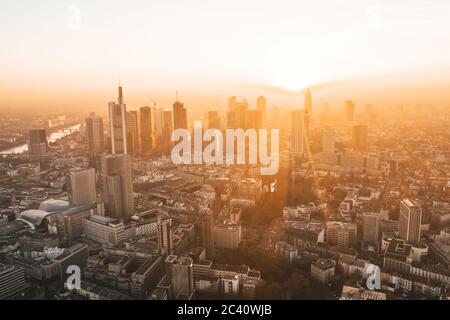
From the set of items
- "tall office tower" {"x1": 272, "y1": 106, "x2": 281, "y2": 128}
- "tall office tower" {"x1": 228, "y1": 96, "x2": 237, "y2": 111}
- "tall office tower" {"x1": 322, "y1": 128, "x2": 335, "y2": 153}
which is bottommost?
"tall office tower" {"x1": 322, "y1": 128, "x2": 335, "y2": 153}

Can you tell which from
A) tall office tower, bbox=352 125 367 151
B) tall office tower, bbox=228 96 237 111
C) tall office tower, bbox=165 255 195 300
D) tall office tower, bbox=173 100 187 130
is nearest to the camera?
tall office tower, bbox=165 255 195 300

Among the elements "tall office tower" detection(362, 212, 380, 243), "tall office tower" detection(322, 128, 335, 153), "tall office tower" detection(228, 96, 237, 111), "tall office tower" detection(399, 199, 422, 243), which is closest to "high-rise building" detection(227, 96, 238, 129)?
"tall office tower" detection(228, 96, 237, 111)

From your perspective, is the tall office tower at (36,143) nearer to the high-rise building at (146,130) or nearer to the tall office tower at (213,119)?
the high-rise building at (146,130)

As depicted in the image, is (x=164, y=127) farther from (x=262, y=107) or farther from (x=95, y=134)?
(x=262, y=107)

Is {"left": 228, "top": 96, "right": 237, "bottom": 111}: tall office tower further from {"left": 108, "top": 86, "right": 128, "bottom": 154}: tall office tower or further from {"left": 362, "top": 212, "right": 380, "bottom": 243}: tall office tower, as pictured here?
{"left": 362, "top": 212, "right": 380, "bottom": 243}: tall office tower
